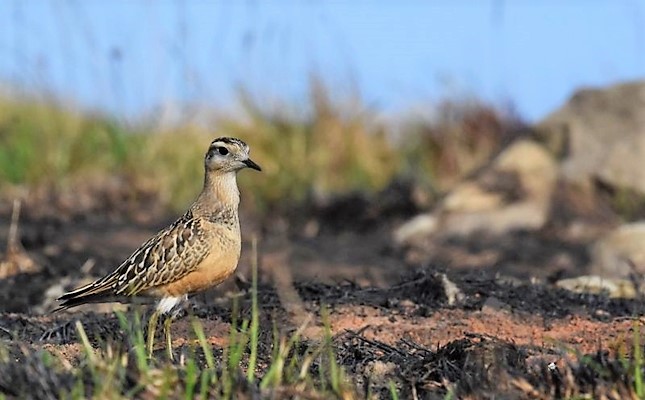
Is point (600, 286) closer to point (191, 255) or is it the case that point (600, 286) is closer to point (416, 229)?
point (191, 255)

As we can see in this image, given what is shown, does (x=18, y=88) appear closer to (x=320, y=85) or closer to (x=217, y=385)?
(x=320, y=85)

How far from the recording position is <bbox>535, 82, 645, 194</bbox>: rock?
12.4 metres

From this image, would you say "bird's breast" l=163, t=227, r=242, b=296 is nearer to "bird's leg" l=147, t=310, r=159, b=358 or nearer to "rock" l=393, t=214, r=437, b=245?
"bird's leg" l=147, t=310, r=159, b=358

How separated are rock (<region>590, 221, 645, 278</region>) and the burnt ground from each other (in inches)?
11.2

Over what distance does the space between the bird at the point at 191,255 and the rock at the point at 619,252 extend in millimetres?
3896

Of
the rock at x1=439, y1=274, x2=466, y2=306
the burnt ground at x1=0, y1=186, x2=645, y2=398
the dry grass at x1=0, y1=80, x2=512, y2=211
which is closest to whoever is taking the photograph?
the burnt ground at x1=0, y1=186, x2=645, y2=398

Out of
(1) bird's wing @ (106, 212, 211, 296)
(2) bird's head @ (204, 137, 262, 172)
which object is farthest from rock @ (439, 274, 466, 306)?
(1) bird's wing @ (106, 212, 211, 296)

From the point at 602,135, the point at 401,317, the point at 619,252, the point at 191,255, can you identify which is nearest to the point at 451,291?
the point at 401,317

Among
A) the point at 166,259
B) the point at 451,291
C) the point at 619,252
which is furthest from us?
the point at 619,252

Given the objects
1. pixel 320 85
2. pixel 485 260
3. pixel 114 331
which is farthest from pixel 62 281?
pixel 320 85

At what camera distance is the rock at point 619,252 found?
911 cm

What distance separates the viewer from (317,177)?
14.7 m

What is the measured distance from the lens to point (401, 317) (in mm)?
6105

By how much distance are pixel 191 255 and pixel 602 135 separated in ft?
25.9
